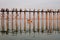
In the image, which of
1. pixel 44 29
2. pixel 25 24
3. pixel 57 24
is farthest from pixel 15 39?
pixel 57 24

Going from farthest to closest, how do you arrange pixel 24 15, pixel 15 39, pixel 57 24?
pixel 57 24 → pixel 24 15 → pixel 15 39

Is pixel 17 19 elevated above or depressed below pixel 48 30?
above

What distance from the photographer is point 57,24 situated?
19.3 meters

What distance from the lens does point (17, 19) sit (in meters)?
18.1

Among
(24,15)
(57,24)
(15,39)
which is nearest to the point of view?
(15,39)

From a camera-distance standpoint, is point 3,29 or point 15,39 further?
point 3,29

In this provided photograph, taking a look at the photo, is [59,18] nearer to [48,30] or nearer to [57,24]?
[57,24]

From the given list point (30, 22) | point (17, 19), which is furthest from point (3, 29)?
point (30, 22)

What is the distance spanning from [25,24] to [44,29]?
2439 mm

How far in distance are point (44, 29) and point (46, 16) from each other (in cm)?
171

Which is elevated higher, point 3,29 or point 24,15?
point 24,15

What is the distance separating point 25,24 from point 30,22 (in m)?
0.89

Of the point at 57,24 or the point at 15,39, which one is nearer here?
the point at 15,39

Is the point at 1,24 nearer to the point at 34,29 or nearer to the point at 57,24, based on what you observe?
the point at 34,29
